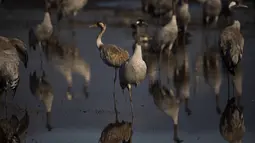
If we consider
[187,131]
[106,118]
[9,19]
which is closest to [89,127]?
[106,118]

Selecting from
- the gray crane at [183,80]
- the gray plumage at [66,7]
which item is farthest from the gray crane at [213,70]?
the gray plumage at [66,7]

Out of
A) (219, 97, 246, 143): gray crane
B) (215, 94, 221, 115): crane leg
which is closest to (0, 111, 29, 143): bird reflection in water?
(219, 97, 246, 143): gray crane

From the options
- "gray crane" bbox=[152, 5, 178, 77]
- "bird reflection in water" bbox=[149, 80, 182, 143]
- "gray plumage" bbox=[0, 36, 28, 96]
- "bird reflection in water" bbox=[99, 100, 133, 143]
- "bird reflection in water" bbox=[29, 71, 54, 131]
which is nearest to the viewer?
"bird reflection in water" bbox=[99, 100, 133, 143]

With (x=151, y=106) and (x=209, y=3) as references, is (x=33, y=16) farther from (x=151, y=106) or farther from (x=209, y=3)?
(x=151, y=106)

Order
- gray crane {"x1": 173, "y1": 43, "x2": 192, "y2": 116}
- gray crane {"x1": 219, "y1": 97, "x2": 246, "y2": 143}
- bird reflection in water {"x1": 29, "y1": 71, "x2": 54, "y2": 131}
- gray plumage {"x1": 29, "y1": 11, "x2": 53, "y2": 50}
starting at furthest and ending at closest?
1. gray plumage {"x1": 29, "y1": 11, "x2": 53, "y2": 50}
2. gray crane {"x1": 173, "y1": 43, "x2": 192, "y2": 116}
3. bird reflection in water {"x1": 29, "y1": 71, "x2": 54, "y2": 131}
4. gray crane {"x1": 219, "y1": 97, "x2": 246, "y2": 143}

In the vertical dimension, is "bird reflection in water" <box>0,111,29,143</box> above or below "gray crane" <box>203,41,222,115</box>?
below

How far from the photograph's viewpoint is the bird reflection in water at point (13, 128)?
1064 cm

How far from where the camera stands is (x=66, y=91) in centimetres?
1352

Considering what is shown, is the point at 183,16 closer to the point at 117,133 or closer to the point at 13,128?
the point at 117,133

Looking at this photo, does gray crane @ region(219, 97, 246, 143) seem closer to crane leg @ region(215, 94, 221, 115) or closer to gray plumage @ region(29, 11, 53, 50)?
crane leg @ region(215, 94, 221, 115)

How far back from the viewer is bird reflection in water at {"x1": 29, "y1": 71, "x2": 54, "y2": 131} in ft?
41.0

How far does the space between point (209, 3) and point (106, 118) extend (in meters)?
9.11

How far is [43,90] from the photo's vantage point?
44.4ft

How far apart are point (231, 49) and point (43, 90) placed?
11.3 feet
